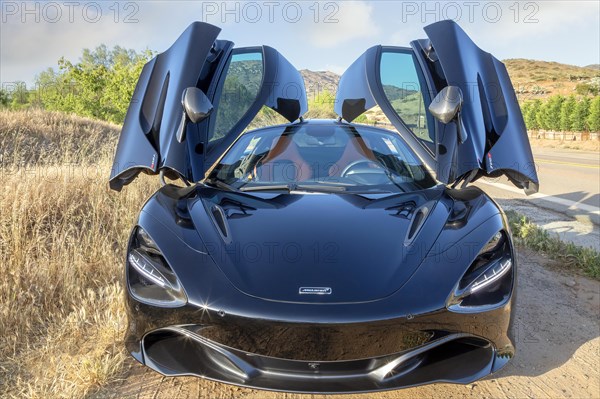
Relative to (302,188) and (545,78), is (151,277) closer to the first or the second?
(302,188)

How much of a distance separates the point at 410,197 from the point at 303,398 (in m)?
1.23

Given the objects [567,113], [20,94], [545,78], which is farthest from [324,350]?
[545,78]

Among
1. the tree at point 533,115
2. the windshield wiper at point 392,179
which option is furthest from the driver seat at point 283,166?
the tree at point 533,115

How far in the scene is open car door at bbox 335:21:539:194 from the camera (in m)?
2.69

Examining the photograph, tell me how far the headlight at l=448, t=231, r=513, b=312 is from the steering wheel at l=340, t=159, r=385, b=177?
1.09 m

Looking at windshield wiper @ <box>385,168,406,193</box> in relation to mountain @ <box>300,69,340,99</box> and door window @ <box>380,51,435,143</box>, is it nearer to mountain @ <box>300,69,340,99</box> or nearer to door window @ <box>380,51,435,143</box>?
door window @ <box>380,51,435,143</box>

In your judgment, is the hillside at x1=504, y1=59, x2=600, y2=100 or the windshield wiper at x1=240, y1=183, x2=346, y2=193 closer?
the windshield wiper at x1=240, y1=183, x2=346, y2=193

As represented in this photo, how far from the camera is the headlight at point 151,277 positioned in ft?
5.94

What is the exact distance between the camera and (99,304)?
2.98 meters

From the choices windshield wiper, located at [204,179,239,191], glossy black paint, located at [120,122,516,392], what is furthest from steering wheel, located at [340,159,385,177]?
glossy black paint, located at [120,122,516,392]

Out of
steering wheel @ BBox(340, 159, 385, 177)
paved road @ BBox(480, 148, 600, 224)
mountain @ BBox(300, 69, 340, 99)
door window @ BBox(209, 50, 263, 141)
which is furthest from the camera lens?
mountain @ BBox(300, 69, 340, 99)

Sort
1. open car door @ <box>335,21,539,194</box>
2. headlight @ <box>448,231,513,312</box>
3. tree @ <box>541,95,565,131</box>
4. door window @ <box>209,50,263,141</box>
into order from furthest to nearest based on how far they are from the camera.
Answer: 1. tree @ <box>541,95,565,131</box>
2. door window @ <box>209,50,263,141</box>
3. open car door @ <box>335,21,539,194</box>
4. headlight @ <box>448,231,513,312</box>

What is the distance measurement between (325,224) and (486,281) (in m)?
0.77

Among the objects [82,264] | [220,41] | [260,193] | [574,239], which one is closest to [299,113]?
[220,41]
